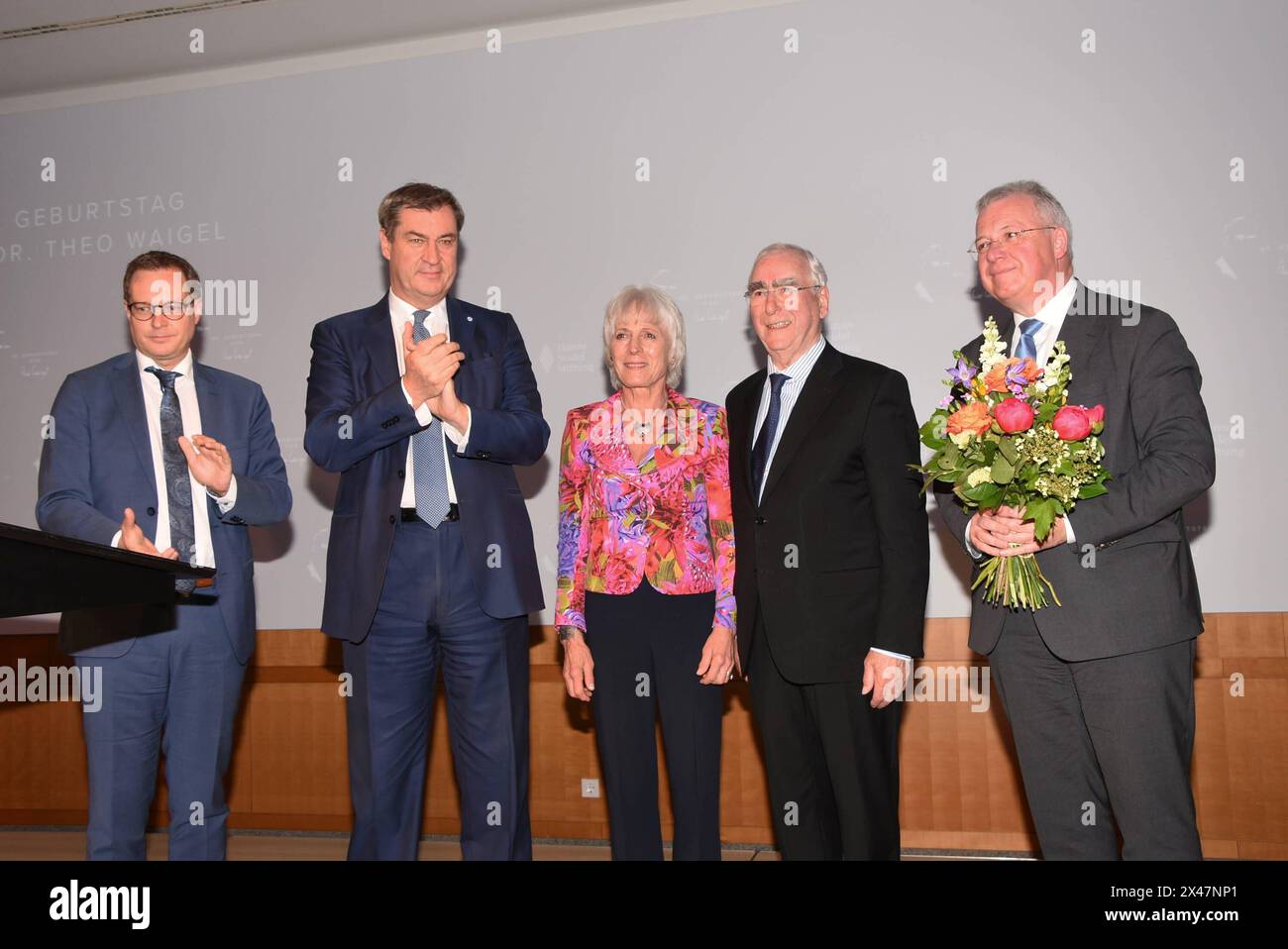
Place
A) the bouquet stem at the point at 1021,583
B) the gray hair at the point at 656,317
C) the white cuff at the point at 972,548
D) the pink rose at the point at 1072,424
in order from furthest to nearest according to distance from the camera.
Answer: the gray hair at the point at 656,317 < the white cuff at the point at 972,548 < the bouquet stem at the point at 1021,583 < the pink rose at the point at 1072,424

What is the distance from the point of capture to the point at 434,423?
2889 mm

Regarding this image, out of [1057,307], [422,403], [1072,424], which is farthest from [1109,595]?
[422,403]

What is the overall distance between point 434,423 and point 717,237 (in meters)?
2.11

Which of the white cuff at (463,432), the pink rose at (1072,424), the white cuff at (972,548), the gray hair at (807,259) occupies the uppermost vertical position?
the gray hair at (807,259)

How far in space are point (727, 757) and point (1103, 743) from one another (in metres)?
2.20

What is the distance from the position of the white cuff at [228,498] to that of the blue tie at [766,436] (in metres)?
1.38

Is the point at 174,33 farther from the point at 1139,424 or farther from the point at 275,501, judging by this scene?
the point at 1139,424

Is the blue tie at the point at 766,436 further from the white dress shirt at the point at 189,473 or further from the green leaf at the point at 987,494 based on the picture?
the white dress shirt at the point at 189,473

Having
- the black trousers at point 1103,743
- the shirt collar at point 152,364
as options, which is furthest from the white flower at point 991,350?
the shirt collar at point 152,364

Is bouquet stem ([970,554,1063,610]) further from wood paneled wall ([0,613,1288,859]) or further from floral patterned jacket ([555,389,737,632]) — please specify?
wood paneled wall ([0,613,1288,859])

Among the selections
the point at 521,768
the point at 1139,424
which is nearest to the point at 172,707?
the point at 521,768

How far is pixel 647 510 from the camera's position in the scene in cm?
285

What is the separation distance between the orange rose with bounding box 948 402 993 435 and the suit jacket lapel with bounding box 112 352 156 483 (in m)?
2.07

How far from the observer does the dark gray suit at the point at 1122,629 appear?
239cm
